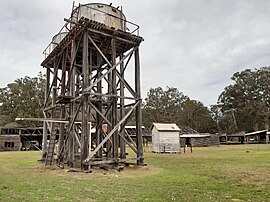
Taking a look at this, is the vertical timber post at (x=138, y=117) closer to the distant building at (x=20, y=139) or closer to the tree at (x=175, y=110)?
the distant building at (x=20, y=139)

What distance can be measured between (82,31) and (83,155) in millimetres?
7003

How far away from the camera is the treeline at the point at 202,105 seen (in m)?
59.3

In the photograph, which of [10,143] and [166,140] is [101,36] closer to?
[166,140]

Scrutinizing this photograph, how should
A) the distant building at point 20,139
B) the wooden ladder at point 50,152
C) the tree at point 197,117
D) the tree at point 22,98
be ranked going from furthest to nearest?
the tree at point 197,117, the tree at point 22,98, the distant building at point 20,139, the wooden ladder at point 50,152

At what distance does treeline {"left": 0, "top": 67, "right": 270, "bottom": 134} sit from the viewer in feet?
194

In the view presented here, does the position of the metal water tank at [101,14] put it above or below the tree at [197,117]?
above

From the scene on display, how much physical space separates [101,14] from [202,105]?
200 ft

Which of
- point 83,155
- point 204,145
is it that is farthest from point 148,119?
point 83,155

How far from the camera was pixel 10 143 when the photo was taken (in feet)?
148

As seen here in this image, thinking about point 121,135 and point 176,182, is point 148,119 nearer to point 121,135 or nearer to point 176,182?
point 121,135

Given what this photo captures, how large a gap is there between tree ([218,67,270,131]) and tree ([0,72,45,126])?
48.8 metres

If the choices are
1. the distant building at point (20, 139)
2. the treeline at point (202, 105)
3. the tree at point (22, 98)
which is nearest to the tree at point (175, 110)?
the treeline at point (202, 105)

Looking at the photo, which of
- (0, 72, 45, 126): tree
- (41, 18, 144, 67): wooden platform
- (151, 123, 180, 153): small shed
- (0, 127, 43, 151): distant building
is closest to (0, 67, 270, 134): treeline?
(0, 72, 45, 126): tree

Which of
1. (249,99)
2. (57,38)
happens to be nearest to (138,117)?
(57,38)
